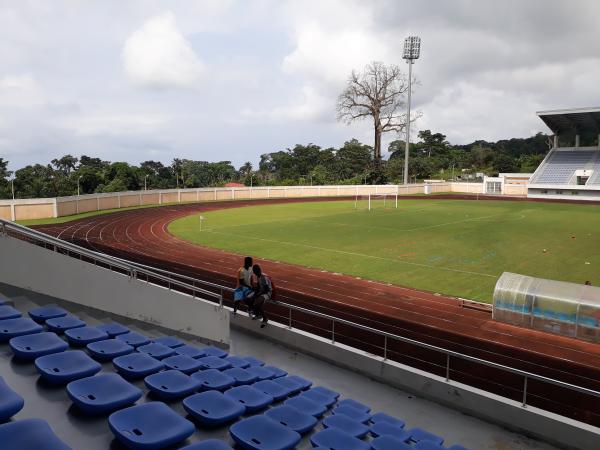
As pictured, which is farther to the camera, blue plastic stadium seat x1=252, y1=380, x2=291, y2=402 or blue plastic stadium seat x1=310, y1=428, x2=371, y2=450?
blue plastic stadium seat x1=252, y1=380, x2=291, y2=402

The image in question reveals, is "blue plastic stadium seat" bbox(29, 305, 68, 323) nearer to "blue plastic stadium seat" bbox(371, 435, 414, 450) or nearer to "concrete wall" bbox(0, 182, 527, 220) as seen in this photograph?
"blue plastic stadium seat" bbox(371, 435, 414, 450)

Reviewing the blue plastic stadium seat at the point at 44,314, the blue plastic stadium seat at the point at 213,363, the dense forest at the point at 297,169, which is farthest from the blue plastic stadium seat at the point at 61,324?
the dense forest at the point at 297,169

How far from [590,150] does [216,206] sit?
51231 millimetres

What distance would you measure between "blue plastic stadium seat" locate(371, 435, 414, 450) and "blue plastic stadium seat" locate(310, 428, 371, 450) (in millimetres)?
110

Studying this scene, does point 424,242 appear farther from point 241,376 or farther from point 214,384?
point 214,384

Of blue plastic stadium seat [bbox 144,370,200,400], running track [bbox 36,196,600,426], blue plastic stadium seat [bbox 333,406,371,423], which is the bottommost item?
running track [bbox 36,196,600,426]

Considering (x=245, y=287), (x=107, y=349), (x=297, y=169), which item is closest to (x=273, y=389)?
(x=107, y=349)

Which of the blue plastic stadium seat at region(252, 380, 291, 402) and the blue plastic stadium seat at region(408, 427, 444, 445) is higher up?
the blue plastic stadium seat at region(252, 380, 291, 402)

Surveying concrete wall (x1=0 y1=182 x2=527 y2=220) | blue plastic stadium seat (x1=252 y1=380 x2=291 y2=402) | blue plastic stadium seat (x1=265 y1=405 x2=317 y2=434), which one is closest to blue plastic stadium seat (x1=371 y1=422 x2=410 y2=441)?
blue plastic stadium seat (x1=265 y1=405 x2=317 y2=434)

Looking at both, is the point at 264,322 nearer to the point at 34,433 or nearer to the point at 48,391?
the point at 48,391

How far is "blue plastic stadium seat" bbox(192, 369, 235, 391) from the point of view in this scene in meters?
5.60

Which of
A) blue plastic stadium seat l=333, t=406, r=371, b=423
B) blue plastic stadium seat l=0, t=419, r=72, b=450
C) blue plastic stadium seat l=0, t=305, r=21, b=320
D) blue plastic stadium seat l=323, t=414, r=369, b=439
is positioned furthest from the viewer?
blue plastic stadium seat l=0, t=305, r=21, b=320

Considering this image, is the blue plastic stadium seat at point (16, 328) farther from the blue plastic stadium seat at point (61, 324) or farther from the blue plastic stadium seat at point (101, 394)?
the blue plastic stadium seat at point (101, 394)

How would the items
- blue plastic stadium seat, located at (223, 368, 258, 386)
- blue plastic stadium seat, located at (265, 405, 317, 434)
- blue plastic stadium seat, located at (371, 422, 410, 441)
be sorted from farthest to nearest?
1. blue plastic stadium seat, located at (223, 368, 258, 386)
2. blue plastic stadium seat, located at (371, 422, 410, 441)
3. blue plastic stadium seat, located at (265, 405, 317, 434)
